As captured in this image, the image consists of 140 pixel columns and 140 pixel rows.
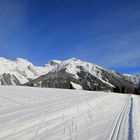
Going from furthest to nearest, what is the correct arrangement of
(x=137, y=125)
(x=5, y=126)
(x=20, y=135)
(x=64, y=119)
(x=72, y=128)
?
(x=64, y=119)
(x=137, y=125)
(x=72, y=128)
(x=5, y=126)
(x=20, y=135)

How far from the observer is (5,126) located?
9.61 metres

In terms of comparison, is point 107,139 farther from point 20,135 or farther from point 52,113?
point 52,113

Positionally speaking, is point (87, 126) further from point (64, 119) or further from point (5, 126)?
point (5, 126)

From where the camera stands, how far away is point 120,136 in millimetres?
9336

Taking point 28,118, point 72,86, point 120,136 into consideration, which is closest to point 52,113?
point 28,118

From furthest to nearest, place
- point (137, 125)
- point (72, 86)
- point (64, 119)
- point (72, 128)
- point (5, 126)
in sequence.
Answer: point (72, 86)
point (64, 119)
point (137, 125)
point (72, 128)
point (5, 126)

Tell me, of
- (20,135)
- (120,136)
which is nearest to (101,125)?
(120,136)

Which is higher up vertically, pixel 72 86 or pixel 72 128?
pixel 72 86

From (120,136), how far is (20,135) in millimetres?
3563

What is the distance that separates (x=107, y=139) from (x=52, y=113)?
4.49 metres

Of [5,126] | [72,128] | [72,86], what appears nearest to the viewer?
[5,126]

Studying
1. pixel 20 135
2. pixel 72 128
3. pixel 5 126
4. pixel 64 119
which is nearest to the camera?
pixel 20 135

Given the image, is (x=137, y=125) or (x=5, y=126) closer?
(x=5, y=126)

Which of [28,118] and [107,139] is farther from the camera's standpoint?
[28,118]
